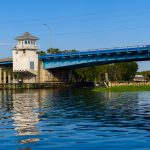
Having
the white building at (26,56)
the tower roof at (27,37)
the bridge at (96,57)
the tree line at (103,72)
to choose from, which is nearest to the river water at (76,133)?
the bridge at (96,57)

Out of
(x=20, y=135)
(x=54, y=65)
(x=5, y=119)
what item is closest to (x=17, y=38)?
(x=54, y=65)

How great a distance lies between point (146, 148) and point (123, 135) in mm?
3765

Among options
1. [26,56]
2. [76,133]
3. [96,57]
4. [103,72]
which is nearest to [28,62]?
[26,56]

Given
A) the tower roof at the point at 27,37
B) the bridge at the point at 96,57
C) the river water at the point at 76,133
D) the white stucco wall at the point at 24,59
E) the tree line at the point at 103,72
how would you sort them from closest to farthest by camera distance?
the river water at the point at 76,133, the bridge at the point at 96,57, the tower roof at the point at 27,37, the white stucco wall at the point at 24,59, the tree line at the point at 103,72

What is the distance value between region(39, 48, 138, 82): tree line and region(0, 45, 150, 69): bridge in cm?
2294

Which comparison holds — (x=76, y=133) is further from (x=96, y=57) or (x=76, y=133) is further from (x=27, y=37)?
(x=27, y=37)

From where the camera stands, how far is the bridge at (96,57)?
376 ft

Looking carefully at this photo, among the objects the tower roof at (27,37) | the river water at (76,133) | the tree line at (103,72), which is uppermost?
the tower roof at (27,37)

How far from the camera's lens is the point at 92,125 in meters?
27.7

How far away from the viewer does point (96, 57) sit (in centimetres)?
12269

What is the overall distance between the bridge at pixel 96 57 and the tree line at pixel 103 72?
2294 centimetres

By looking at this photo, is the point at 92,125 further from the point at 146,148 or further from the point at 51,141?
the point at 146,148

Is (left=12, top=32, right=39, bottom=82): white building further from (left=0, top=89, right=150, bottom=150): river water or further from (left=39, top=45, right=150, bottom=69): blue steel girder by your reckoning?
(left=0, top=89, right=150, bottom=150): river water

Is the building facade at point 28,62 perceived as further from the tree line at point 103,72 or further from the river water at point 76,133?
the river water at point 76,133
